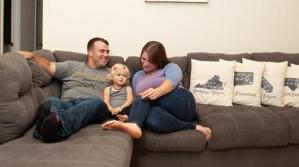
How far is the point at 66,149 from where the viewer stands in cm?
161

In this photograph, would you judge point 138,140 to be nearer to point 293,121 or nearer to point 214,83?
point 214,83

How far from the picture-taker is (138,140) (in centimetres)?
216

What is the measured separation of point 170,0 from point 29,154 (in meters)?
2.04

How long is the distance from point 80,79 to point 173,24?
42.0 inches

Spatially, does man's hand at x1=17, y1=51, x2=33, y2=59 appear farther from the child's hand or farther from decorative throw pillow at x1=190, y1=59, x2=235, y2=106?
decorative throw pillow at x1=190, y1=59, x2=235, y2=106

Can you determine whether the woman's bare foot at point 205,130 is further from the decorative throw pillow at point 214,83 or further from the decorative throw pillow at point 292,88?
the decorative throw pillow at point 292,88

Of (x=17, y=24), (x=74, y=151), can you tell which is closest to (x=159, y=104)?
(x=74, y=151)

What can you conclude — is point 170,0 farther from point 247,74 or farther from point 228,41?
point 247,74

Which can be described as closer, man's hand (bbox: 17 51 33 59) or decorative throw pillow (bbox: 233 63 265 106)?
man's hand (bbox: 17 51 33 59)

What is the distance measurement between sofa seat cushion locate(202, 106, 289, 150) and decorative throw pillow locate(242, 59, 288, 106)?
46 cm

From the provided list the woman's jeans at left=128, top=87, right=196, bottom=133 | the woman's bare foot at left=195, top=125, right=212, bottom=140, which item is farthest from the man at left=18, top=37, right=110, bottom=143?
the woman's bare foot at left=195, top=125, right=212, bottom=140

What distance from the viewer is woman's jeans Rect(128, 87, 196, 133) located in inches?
85.0

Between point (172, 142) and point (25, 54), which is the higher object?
point (25, 54)

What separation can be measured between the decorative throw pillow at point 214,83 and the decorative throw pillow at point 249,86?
0.23ft
